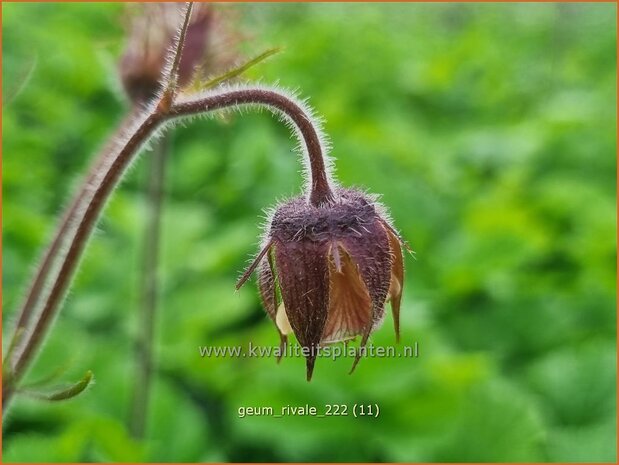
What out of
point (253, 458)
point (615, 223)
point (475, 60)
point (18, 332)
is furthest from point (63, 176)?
point (475, 60)

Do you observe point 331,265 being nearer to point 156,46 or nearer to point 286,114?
point 286,114

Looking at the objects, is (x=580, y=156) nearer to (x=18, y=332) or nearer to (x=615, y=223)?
(x=615, y=223)

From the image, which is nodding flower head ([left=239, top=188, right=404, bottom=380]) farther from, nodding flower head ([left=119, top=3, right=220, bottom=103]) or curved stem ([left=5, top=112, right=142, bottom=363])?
nodding flower head ([left=119, top=3, right=220, bottom=103])

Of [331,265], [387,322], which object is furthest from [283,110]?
[387,322]

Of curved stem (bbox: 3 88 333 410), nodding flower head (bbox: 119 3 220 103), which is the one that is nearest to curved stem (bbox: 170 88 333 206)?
curved stem (bbox: 3 88 333 410)

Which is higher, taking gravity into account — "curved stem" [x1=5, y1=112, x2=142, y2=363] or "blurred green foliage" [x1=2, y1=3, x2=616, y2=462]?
"blurred green foliage" [x1=2, y1=3, x2=616, y2=462]

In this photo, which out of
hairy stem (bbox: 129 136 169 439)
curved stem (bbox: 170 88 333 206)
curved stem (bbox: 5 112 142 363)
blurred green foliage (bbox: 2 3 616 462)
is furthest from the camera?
blurred green foliage (bbox: 2 3 616 462)

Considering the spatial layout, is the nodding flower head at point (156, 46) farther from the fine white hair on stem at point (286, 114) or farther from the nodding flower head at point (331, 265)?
the nodding flower head at point (331, 265)
